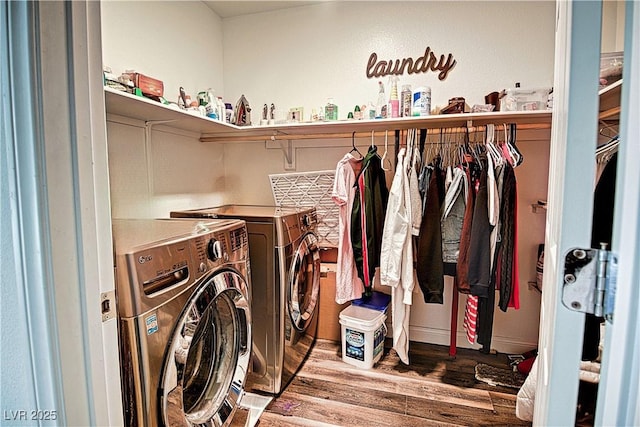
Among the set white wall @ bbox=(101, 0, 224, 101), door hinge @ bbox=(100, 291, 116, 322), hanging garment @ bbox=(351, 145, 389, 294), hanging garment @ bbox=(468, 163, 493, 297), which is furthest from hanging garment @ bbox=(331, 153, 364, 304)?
door hinge @ bbox=(100, 291, 116, 322)

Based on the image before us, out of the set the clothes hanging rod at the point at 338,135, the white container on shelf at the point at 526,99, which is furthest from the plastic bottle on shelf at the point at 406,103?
the white container on shelf at the point at 526,99

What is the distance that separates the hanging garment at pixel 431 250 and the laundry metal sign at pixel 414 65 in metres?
0.83

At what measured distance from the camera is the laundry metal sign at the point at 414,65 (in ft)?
7.55

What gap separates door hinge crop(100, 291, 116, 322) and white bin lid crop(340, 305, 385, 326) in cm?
172

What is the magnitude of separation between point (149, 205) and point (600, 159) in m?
2.17

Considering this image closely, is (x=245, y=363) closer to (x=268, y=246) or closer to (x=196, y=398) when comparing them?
(x=196, y=398)

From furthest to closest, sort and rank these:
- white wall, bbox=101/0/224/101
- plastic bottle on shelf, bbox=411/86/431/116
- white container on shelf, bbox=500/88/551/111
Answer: plastic bottle on shelf, bbox=411/86/431/116 → white container on shelf, bbox=500/88/551/111 → white wall, bbox=101/0/224/101

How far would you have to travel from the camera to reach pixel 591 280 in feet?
1.52

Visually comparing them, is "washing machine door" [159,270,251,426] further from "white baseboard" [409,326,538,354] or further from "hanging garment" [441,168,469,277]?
"white baseboard" [409,326,538,354]

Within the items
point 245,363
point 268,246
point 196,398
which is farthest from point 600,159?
→ point 196,398

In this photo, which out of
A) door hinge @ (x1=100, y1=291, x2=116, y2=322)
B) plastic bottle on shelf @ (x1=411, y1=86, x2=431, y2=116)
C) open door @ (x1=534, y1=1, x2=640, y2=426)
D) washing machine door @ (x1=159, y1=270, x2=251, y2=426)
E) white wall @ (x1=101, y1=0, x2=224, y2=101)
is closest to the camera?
open door @ (x1=534, y1=1, x2=640, y2=426)

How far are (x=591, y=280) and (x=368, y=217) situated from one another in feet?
5.33

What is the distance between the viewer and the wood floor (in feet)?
5.72

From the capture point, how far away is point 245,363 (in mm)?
1560
